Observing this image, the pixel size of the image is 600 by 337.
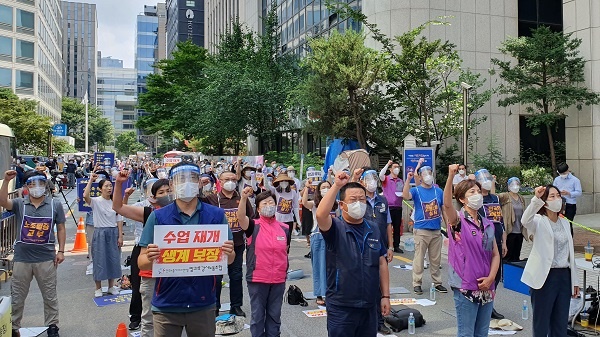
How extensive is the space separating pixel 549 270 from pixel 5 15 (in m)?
66.6

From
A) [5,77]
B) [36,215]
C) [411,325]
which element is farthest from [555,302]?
[5,77]

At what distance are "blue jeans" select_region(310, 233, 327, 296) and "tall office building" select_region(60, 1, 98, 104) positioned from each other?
17255 centimetres

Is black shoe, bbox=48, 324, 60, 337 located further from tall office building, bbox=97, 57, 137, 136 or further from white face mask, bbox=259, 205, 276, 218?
tall office building, bbox=97, 57, 137, 136

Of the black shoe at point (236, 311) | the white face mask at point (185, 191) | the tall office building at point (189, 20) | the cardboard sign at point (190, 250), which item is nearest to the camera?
the cardboard sign at point (190, 250)

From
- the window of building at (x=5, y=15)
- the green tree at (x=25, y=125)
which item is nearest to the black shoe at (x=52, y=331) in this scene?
the green tree at (x=25, y=125)

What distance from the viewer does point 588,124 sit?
20141 millimetres

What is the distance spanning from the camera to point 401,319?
6895mm

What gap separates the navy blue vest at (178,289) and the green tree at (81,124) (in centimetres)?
9335

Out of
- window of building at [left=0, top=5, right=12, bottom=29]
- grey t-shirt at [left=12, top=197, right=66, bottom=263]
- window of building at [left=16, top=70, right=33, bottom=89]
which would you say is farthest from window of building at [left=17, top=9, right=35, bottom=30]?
grey t-shirt at [left=12, top=197, right=66, bottom=263]

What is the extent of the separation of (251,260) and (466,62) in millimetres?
19167

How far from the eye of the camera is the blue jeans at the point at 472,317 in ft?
16.6

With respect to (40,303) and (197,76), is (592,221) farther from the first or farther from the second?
(197,76)

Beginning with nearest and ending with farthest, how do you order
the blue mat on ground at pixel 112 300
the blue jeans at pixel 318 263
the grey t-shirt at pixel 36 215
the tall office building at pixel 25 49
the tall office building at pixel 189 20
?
the grey t-shirt at pixel 36 215
the blue jeans at pixel 318 263
the blue mat on ground at pixel 112 300
the tall office building at pixel 25 49
the tall office building at pixel 189 20

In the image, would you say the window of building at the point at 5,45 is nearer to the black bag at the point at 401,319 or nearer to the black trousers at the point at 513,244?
the black trousers at the point at 513,244
